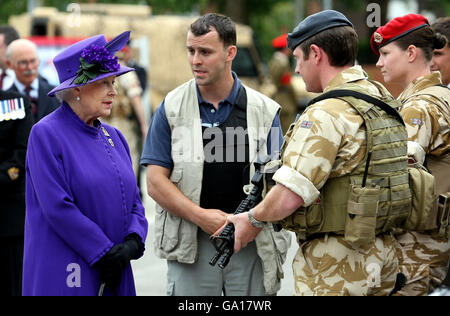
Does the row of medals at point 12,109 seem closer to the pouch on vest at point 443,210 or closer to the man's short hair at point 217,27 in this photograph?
the man's short hair at point 217,27

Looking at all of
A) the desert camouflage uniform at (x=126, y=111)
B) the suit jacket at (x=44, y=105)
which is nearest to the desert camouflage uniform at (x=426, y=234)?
the suit jacket at (x=44, y=105)

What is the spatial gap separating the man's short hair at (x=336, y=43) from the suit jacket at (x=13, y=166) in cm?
241

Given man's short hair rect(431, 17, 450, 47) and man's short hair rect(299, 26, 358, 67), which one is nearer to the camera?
man's short hair rect(299, 26, 358, 67)

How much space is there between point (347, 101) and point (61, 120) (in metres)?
1.38

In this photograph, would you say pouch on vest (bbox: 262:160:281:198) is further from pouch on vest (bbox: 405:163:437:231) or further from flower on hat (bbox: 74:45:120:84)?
flower on hat (bbox: 74:45:120:84)

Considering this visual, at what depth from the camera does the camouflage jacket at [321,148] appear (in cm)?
330

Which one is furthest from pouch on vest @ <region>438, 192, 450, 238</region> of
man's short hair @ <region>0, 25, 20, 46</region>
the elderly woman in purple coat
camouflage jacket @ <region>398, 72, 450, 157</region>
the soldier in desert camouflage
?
man's short hair @ <region>0, 25, 20, 46</region>

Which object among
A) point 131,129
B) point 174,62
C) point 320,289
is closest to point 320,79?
point 320,289

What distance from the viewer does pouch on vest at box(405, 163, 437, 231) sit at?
3666mm

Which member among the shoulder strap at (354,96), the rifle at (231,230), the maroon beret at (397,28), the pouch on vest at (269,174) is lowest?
the rifle at (231,230)

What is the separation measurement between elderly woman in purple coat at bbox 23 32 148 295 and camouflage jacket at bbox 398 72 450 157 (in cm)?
159

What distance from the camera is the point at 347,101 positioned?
3426mm

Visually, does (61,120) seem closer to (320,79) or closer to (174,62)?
(320,79)

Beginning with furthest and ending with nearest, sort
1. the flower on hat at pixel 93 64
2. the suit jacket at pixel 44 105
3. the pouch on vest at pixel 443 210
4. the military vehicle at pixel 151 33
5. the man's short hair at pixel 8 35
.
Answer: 1. the military vehicle at pixel 151 33
2. the man's short hair at pixel 8 35
3. the suit jacket at pixel 44 105
4. the pouch on vest at pixel 443 210
5. the flower on hat at pixel 93 64
